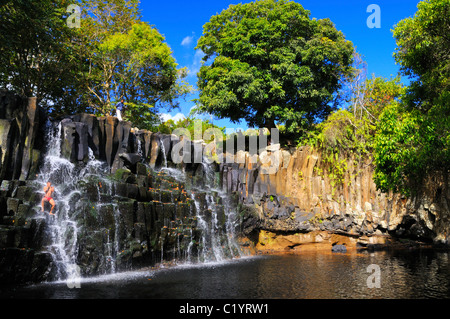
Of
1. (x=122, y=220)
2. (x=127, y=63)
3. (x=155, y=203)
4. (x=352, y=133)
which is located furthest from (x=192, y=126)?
(x=122, y=220)

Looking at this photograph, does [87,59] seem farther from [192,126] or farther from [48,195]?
[48,195]

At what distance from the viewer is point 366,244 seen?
22172 millimetres

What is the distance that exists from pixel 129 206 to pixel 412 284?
35.3 feet

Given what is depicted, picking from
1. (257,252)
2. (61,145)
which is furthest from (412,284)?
(61,145)

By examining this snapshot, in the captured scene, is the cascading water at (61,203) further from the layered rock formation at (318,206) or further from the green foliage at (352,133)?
the green foliage at (352,133)

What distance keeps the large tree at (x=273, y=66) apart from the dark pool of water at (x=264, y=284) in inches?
718

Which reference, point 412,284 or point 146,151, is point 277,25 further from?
point 412,284

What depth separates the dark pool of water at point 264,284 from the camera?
28.2 feet

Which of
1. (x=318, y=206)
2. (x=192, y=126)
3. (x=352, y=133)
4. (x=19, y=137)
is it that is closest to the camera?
(x=19, y=137)

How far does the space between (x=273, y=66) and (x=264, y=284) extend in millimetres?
22507

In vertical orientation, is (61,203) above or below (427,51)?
below

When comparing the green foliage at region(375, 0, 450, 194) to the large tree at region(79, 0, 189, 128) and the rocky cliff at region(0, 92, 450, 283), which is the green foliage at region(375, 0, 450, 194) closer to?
the rocky cliff at region(0, 92, 450, 283)

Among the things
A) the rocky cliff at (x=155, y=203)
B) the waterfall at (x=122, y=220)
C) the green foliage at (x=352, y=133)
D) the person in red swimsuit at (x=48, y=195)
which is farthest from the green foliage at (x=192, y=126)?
the person in red swimsuit at (x=48, y=195)

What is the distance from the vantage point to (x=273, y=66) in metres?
28.6
